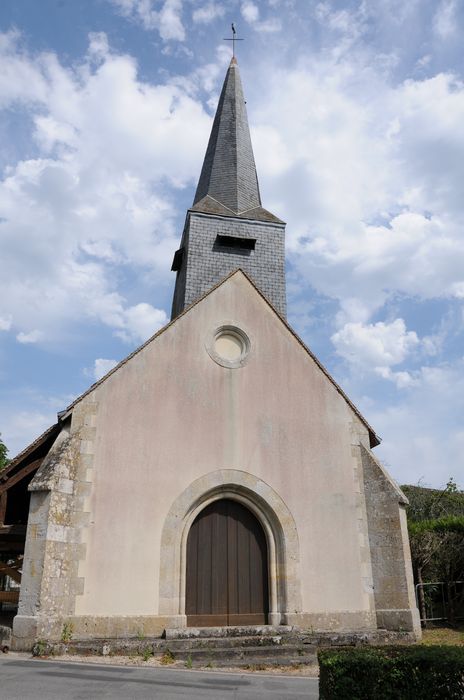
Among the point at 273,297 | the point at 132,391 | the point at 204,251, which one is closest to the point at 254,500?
the point at 132,391

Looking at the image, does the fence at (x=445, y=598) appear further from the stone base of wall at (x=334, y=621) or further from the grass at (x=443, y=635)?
the stone base of wall at (x=334, y=621)

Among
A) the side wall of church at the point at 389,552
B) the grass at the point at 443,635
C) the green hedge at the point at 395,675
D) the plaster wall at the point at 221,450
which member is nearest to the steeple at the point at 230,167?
the plaster wall at the point at 221,450

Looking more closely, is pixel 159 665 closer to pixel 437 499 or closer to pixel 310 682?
pixel 310 682

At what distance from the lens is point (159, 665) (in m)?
7.78

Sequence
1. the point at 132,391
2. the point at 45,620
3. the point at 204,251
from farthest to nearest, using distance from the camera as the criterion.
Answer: the point at 204,251 < the point at 132,391 < the point at 45,620

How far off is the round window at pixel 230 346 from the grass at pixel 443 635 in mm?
6172

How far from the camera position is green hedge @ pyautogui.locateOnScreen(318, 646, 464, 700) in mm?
4488

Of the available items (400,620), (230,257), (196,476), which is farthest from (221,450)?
(230,257)

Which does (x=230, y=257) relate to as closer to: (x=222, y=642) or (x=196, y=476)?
(x=196, y=476)

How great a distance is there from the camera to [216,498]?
10461 mm

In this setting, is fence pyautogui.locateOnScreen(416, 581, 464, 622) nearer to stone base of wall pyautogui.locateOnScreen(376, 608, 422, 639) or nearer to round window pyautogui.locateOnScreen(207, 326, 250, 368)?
stone base of wall pyautogui.locateOnScreen(376, 608, 422, 639)

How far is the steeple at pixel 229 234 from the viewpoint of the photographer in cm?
1495

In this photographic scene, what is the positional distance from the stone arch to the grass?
2.55m

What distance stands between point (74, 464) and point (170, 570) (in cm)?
250
